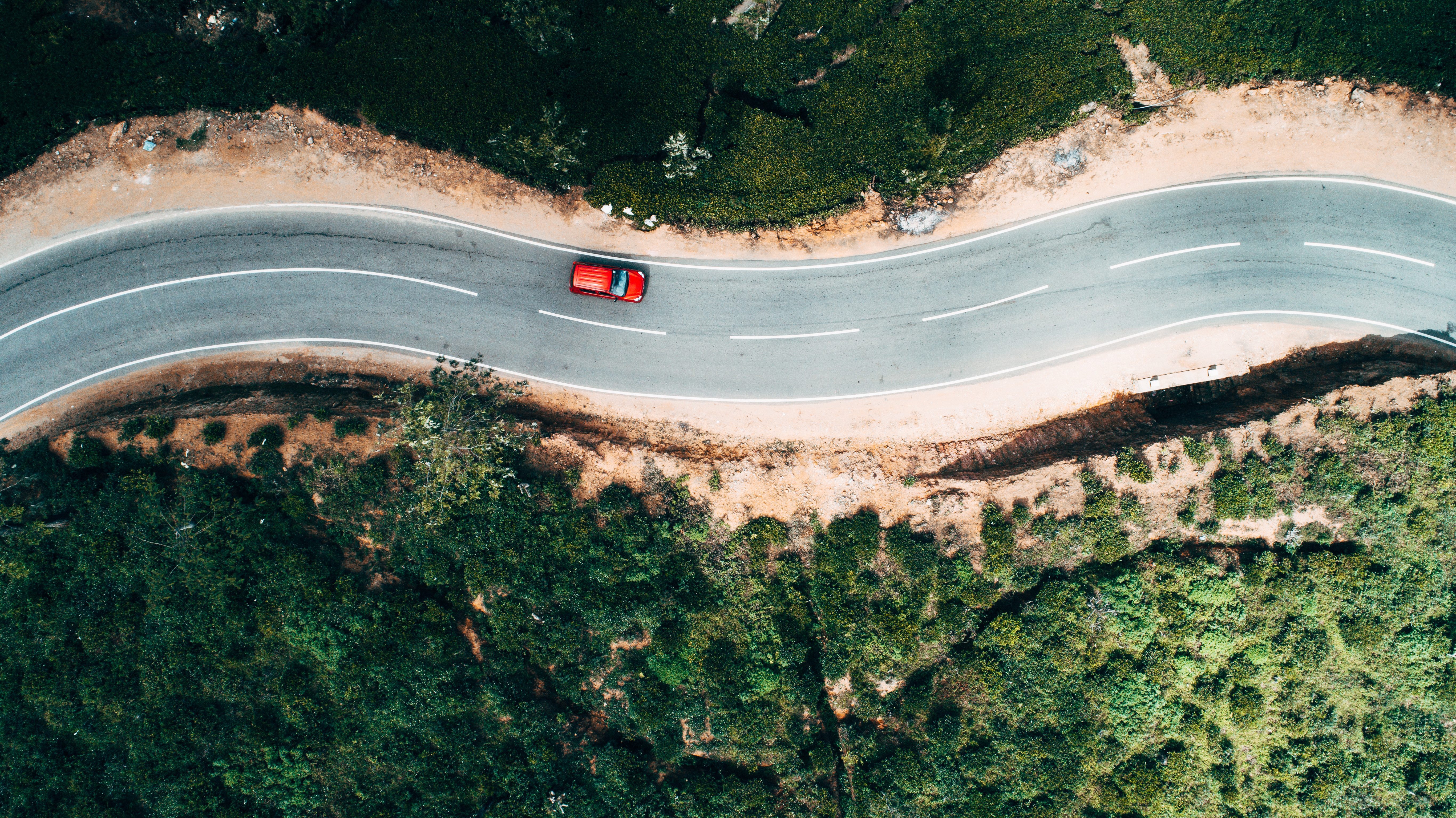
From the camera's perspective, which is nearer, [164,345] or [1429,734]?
[1429,734]

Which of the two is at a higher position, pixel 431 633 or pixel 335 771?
pixel 431 633

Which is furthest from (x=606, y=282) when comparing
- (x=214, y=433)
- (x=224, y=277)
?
(x=214, y=433)

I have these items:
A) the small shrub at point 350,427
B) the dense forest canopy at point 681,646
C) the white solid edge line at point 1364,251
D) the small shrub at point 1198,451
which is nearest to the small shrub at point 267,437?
the dense forest canopy at point 681,646

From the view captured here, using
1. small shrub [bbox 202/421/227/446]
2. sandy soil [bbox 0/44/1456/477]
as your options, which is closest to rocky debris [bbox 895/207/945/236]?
sandy soil [bbox 0/44/1456/477]

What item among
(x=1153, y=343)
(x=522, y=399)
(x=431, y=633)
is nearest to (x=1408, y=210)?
(x=1153, y=343)

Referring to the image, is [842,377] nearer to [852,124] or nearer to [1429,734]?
[852,124]

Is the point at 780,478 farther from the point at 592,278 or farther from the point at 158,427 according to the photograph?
the point at 158,427
